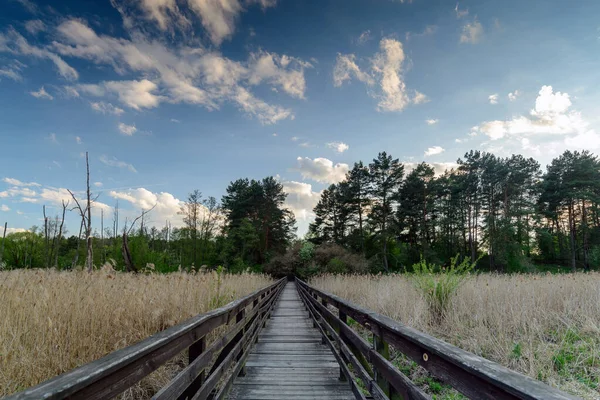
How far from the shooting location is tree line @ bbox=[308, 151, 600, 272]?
32.0m

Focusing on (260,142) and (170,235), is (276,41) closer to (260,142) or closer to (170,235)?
(260,142)

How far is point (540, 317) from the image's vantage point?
4.95 m

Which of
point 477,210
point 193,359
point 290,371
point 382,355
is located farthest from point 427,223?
point 193,359

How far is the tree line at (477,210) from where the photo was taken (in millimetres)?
32000

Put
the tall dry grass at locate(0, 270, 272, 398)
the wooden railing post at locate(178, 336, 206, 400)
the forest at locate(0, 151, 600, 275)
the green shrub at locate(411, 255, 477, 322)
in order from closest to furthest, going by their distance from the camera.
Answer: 1. the wooden railing post at locate(178, 336, 206, 400)
2. the tall dry grass at locate(0, 270, 272, 398)
3. the green shrub at locate(411, 255, 477, 322)
4. the forest at locate(0, 151, 600, 275)

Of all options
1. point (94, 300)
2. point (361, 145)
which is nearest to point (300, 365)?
point (94, 300)

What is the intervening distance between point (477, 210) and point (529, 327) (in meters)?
37.3

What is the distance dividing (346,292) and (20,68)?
16.5 metres

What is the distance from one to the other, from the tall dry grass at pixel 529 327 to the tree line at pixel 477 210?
2550cm

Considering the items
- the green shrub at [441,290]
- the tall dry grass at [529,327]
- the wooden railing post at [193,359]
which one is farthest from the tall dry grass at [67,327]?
the green shrub at [441,290]

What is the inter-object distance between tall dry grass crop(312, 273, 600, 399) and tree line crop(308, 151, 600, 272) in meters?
25.5

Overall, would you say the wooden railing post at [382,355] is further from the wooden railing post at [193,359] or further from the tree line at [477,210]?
the tree line at [477,210]

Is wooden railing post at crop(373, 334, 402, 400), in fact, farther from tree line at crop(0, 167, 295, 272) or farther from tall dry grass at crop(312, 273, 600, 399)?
tree line at crop(0, 167, 295, 272)

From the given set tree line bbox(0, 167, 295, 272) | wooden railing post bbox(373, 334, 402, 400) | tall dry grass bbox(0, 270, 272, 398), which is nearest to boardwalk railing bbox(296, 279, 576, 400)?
wooden railing post bbox(373, 334, 402, 400)
